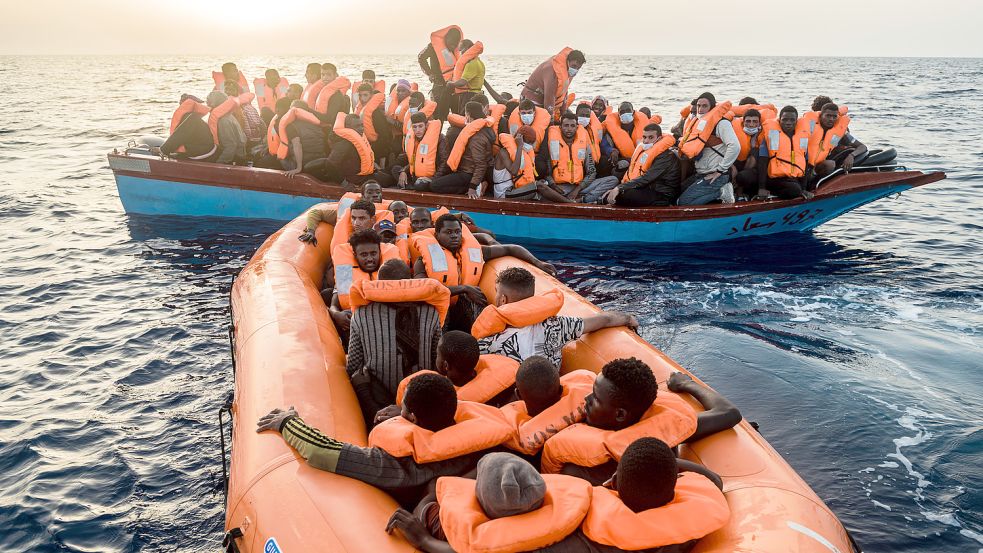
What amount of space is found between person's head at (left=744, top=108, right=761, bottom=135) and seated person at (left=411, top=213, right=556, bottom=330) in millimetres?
4501

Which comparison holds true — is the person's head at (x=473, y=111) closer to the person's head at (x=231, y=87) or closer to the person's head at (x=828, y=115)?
the person's head at (x=828, y=115)

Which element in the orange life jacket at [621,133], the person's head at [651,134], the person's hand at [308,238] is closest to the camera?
the person's hand at [308,238]

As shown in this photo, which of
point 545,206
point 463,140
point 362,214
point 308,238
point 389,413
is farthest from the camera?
point 545,206

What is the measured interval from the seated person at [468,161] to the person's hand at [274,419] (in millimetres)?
5562

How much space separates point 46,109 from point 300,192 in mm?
26855

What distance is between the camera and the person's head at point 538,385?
295 centimetres

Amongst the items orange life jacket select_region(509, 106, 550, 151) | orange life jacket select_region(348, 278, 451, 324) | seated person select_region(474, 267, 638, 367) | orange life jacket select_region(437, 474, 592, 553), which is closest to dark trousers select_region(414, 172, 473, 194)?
orange life jacket select_region(509, 106, 550, 151)

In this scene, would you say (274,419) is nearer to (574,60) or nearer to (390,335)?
(390,335)

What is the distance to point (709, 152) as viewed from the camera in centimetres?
830

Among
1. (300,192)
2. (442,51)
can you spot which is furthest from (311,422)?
(442,51)

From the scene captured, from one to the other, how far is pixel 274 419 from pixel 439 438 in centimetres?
94

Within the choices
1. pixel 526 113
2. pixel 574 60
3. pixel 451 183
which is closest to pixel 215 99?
pixel 451 183

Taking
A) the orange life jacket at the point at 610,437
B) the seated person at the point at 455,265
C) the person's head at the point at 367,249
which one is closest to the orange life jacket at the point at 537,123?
the seated person at the point at 455,265

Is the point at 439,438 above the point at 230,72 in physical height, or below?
below
